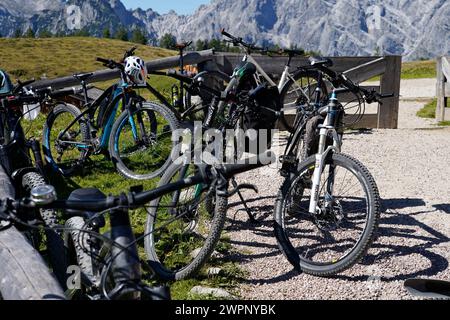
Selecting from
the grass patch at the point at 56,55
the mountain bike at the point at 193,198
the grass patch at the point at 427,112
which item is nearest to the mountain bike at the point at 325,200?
the mountain bike at the point at 193,198

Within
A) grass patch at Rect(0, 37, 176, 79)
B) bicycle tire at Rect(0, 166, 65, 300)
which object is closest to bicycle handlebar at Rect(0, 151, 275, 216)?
bicycle tire at Rect(0, 166, 65, 300)

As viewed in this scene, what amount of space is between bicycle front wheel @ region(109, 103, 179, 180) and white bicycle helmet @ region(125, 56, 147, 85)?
403 millimetres

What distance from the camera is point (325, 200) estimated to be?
4980mm

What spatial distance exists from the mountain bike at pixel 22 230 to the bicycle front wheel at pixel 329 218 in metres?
1.97

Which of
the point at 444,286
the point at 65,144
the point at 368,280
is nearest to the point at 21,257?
the point at 368,280

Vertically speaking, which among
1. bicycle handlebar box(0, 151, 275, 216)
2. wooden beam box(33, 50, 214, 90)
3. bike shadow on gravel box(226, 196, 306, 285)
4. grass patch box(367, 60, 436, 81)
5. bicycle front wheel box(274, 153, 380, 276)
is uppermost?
wooden beam box(33, 50, 214, 90)

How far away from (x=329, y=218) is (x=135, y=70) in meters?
3.25

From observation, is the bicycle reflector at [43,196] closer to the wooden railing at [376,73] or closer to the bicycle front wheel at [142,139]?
the bicycle front wheel at [142,139]

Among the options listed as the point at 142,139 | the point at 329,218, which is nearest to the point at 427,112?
the point at 142,139

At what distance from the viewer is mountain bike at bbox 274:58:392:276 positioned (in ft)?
14.8

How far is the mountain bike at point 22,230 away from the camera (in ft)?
10.3

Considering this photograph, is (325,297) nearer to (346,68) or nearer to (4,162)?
(4,162)

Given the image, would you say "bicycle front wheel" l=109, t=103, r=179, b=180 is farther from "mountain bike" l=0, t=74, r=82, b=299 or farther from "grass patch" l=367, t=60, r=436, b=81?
"grass patch" l=367, t=60, r=436, b=81

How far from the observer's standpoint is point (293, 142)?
5527 millimetres
